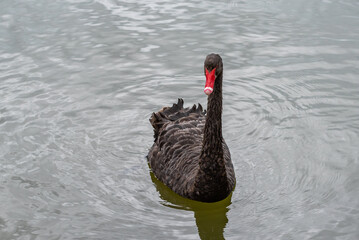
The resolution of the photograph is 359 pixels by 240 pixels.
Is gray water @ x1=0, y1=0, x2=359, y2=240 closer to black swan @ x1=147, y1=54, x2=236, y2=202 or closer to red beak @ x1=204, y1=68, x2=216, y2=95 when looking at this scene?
black swan @ x1=147, y1=54, x2=236, y2=202

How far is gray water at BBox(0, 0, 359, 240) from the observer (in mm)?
4992

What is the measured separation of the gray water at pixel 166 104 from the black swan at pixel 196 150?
0.56ft

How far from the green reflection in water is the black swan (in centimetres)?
7

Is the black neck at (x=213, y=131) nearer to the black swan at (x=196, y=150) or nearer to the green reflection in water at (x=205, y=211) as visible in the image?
the black swan at (x=196, y=150)

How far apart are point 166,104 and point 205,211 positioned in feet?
7.71

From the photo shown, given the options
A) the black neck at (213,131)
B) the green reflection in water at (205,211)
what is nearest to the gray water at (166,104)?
the green reflection in water at (205,211)

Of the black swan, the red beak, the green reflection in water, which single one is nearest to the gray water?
the green reflection in water

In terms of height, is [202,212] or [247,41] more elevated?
[247,41]

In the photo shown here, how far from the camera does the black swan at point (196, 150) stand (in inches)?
194

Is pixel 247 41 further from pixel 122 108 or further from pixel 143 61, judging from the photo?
pixel 122 108

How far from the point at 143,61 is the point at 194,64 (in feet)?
2.55

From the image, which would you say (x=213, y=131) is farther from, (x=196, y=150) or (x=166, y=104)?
(x=166, y=104)

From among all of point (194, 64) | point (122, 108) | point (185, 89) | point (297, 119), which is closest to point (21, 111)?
point (122, 108)

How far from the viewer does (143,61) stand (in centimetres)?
839
